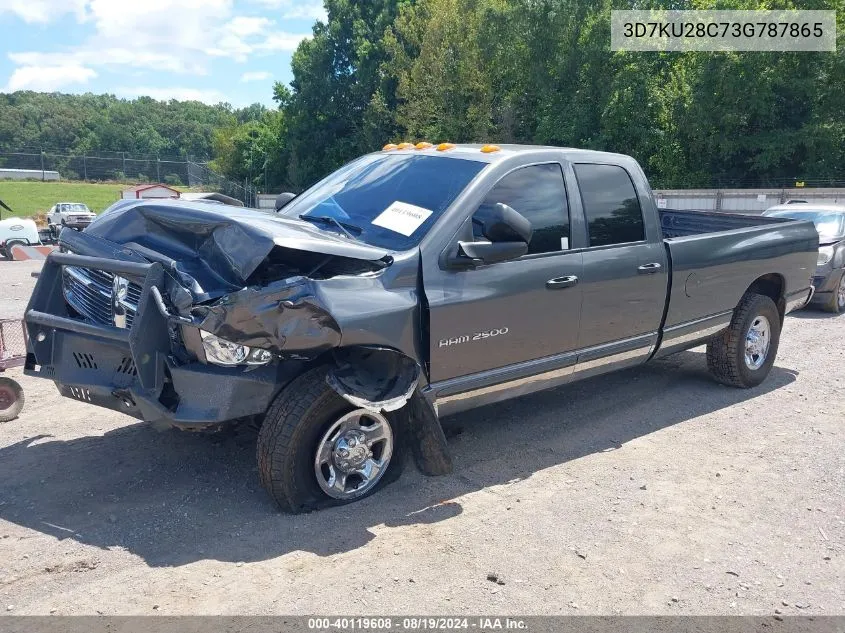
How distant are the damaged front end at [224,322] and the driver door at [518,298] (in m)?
0.22

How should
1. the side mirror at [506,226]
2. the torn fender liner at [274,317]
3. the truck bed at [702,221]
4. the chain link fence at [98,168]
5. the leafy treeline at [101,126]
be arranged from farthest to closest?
1. the leafy treeline at [101,126]
2. the chain link fence at [98,168]
3. the truck bed at [702,221]
4. the side mirror at [506,226]
5. the torn fender liner at [274,317]

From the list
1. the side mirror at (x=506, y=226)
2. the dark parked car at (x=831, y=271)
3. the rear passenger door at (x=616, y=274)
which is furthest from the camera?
the dark parked car at (x=831, y=271)

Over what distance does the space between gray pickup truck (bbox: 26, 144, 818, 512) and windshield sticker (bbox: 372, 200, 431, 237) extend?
0.04ft

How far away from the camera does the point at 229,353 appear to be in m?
3.86

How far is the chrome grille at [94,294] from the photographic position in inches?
164

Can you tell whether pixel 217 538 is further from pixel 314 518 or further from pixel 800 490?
pixel 800 490

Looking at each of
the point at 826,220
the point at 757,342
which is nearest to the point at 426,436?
the point at 757,342

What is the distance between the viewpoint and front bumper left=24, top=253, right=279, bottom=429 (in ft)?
12.5

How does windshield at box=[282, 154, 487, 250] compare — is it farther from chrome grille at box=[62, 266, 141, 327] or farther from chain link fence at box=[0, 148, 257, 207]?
chain link fence at box=[0, 148, 257, 207]

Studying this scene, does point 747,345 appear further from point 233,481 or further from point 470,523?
point 233,481

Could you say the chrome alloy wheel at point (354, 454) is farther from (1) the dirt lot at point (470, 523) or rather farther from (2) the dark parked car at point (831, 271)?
(2) the dark parked car at point (831, 271)

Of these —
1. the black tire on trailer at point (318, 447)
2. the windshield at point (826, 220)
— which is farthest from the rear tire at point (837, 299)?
the black tire on trailer at point (318, 447)

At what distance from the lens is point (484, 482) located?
15.5 feet

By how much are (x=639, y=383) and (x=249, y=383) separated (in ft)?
14.1
